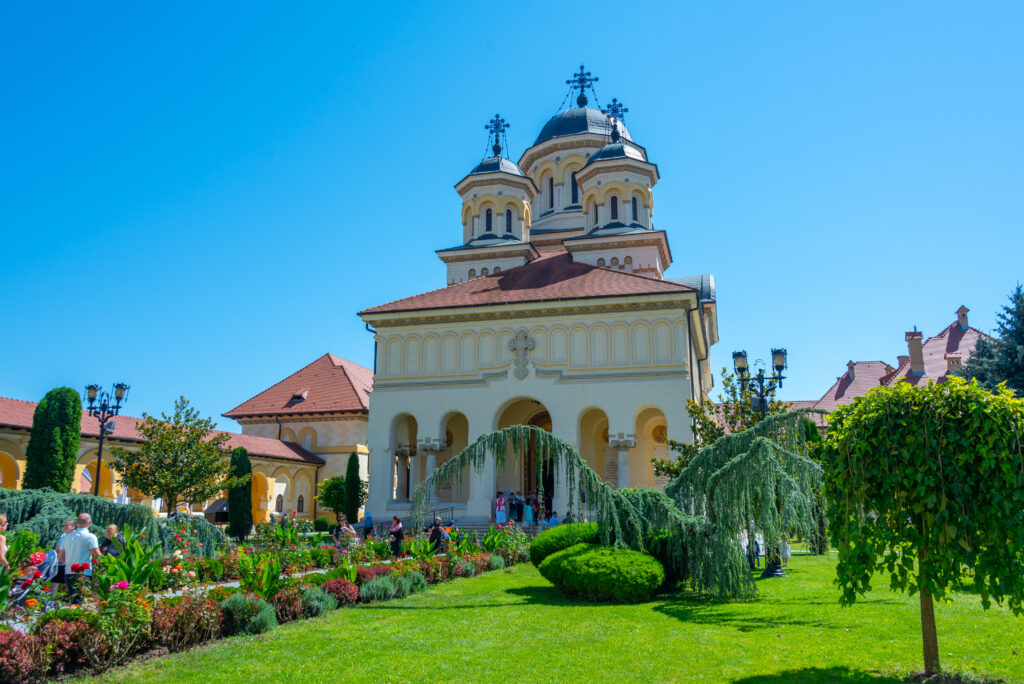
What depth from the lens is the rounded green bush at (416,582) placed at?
12758 millimetres

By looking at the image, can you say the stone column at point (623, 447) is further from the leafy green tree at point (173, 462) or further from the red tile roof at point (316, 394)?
the red tile roof at point (316, 394)

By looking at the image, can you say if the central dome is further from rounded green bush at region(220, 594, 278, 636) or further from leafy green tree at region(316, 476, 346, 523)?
rounded green bush at region(220, 594, 278, 636)

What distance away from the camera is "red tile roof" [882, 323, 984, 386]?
39875 millimetres

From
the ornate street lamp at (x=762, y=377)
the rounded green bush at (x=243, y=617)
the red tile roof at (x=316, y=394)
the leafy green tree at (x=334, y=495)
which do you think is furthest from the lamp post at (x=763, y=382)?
the red tile roof at (x=316, y=394)

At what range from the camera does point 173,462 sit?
78.4ft

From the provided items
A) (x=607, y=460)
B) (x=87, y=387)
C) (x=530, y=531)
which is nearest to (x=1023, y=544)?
(x=530, y=531)

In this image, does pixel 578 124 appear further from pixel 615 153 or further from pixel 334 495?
pixel 334 495

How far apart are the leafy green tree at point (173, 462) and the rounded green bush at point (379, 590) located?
14372 millimetres

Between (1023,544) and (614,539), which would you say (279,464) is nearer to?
(614,539)

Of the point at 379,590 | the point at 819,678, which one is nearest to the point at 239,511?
the point at 379,590

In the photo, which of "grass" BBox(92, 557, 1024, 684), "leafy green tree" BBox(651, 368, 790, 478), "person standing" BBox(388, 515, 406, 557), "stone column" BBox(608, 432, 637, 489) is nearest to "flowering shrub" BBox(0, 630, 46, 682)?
"grass" BBox(92, 557, 1024, 684)

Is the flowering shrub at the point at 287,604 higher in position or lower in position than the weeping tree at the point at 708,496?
lower

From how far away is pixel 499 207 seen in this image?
38.6 m

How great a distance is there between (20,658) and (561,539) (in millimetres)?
8328
